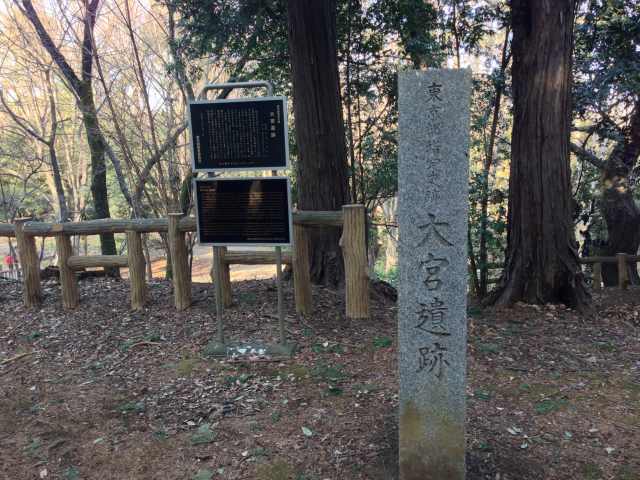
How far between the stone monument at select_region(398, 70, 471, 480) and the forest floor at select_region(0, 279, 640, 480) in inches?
15.6

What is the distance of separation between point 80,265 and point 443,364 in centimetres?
474

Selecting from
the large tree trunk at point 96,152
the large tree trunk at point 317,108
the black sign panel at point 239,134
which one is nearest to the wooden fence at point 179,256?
the large tree trunk at point 317,108

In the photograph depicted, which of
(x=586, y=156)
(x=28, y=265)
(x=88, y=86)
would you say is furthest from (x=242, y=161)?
(x=586, y=156)

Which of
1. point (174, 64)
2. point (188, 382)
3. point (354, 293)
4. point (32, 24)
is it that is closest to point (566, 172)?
point (354, 293)

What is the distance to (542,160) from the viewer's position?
17.1 feet

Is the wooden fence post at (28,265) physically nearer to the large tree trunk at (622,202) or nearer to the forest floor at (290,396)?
the forest floor at (290,396)

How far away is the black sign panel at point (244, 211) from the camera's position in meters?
4.02

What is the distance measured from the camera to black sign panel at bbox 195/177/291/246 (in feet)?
13.2

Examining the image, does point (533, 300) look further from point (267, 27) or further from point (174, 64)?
point (174, 64)

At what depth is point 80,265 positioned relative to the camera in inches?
225

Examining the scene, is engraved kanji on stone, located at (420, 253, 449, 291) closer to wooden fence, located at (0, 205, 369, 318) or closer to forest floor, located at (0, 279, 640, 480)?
forest floor, located at (0, 279, 640, 480)

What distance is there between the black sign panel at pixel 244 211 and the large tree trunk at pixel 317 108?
5.65ft

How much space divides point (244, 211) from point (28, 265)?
348cm

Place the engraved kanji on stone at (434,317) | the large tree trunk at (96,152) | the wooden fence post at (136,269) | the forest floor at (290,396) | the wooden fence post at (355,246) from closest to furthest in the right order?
the engraved kanji on stone at (434,317)
the forest floor at (290,396)
the wooden fence post at (355,246)
the wooden fence post at (136,269)
the large tree trunk at (96,152)
